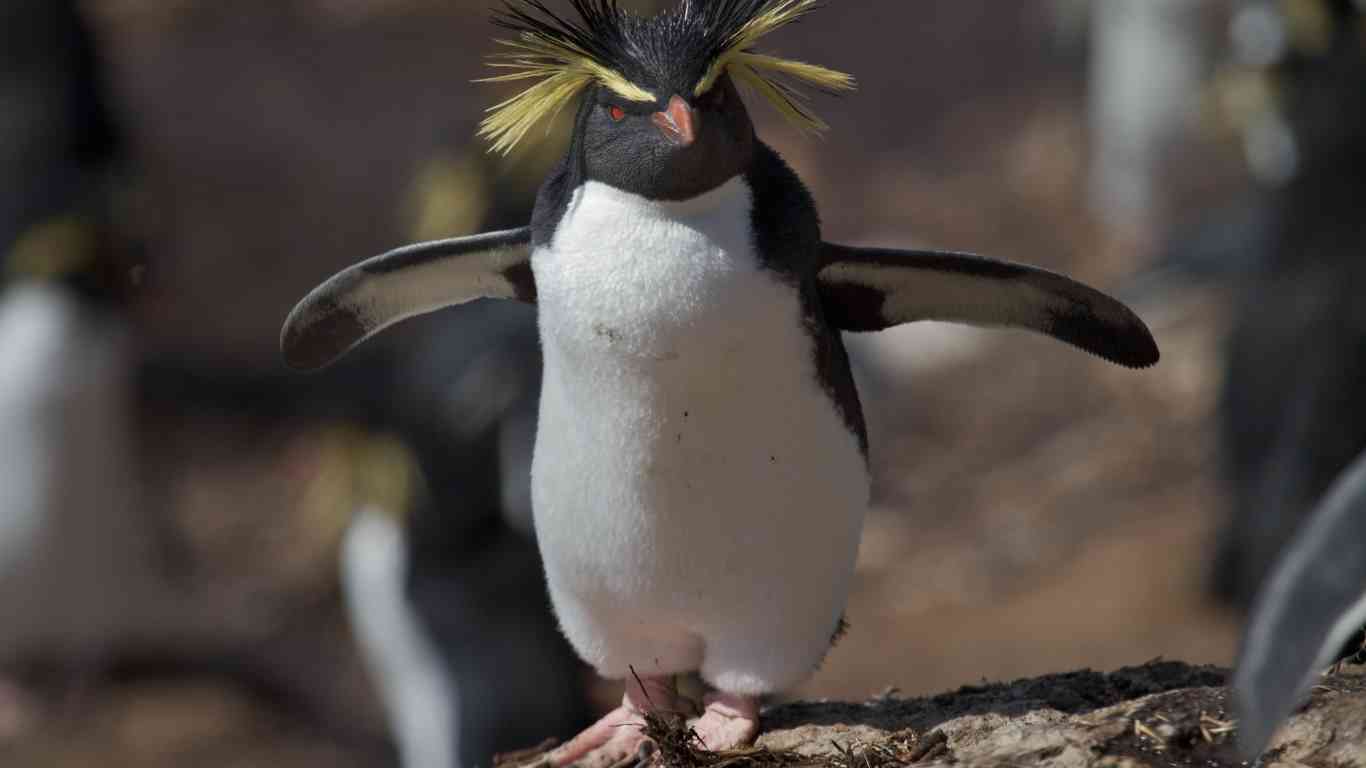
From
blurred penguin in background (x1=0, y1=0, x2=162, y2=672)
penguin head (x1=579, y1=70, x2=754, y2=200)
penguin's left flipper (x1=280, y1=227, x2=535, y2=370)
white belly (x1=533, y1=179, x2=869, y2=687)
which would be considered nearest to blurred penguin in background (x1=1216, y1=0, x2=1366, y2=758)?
white belly (x1=533, y1=179, x2=869, y2=687)

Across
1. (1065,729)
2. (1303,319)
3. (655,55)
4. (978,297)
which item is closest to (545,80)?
(655,55)

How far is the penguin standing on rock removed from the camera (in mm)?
2660

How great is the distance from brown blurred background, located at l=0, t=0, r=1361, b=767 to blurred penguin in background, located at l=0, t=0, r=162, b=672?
25mm

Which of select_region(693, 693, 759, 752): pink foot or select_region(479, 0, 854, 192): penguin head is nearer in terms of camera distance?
select_region(479, 0, 854, 192): penguin head

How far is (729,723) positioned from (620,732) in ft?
0.63

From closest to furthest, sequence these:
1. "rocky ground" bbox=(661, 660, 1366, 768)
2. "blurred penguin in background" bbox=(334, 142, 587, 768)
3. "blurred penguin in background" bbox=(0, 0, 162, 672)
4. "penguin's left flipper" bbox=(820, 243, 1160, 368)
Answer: "rocky ground" bbox=(661, 660, 1366, 768) → "penguin's left flipper" bbox=(820, 243, 1160, 368) → "blurred penguin in background" bbox=(334, 142, 587, 768) → "blurred penguin in background" bbox=(0, 0, 162, 672)

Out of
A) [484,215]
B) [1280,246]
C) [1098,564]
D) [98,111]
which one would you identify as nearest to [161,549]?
[98,111]

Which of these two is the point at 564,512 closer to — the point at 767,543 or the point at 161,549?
the point at 767,543

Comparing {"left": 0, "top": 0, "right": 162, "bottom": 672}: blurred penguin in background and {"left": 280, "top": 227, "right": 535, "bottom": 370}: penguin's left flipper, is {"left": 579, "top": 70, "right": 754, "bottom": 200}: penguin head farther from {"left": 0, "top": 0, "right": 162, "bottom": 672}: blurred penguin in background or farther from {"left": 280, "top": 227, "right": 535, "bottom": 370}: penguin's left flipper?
{"left": 0, "top": 0, "right": 162, "bottom": 672}: blurred penguin in background

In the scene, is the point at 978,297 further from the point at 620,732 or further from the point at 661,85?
the point at 620,732

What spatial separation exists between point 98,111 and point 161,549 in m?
1.75

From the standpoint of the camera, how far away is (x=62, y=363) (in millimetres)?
7496

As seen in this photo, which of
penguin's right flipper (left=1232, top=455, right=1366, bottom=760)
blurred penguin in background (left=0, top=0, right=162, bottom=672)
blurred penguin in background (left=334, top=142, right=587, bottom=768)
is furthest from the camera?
blurred penguin in background (left=0, top=0, right=162, bottom=672)

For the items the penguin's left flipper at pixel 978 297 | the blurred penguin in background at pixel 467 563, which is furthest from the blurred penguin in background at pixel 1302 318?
the penguin's left flipper at pixel 978 297
